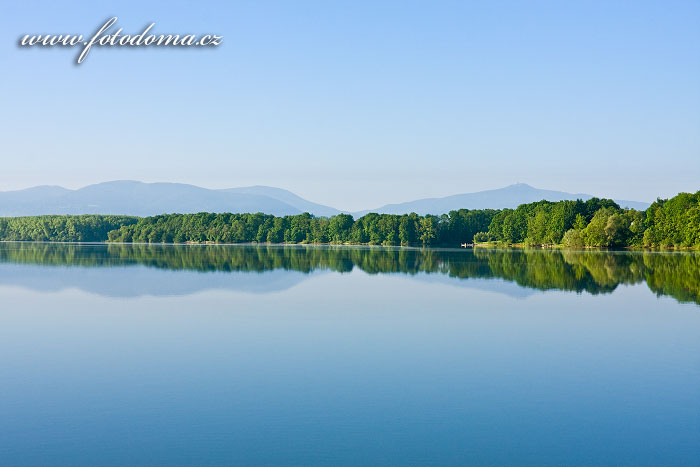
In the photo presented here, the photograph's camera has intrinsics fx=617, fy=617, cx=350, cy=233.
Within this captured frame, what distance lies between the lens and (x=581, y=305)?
69.8ft

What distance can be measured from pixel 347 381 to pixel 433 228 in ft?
363

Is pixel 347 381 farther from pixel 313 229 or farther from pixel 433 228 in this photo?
pixel 313 229

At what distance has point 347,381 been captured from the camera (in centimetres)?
1069

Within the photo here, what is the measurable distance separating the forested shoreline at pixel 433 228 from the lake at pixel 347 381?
65547 mm

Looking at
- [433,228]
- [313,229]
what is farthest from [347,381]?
[313,229]

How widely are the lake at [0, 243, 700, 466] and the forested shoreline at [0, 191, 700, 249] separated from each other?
65.5 meters

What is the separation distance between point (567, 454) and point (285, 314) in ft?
39.7

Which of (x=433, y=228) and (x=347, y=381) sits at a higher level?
(x=433, y=228)

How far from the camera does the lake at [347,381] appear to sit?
7.63 meters

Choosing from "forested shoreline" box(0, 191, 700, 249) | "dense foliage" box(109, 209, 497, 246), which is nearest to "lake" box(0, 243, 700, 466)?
"forested shoreline" box(0, 191, 700, 249)

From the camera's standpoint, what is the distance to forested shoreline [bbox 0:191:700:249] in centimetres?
8119

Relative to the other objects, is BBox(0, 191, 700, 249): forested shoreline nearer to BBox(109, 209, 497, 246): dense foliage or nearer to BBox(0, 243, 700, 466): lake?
BBox(109, 209, 497, 246): dense foliage

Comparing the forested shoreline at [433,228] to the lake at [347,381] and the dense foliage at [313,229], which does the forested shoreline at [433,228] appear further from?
the lake at [347,381]

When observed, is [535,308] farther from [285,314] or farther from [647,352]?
[285,314]
